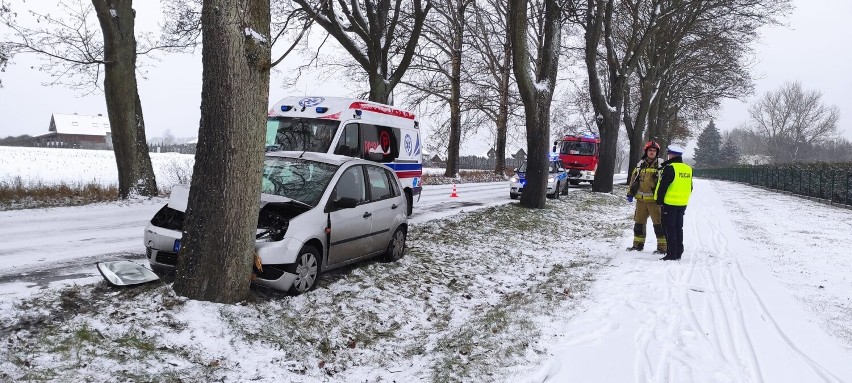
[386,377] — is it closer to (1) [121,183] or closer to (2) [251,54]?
(2) [251,54]

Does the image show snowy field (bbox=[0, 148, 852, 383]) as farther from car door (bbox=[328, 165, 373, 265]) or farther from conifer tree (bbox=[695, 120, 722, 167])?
conifer tree (bbox=[695, 120, 722, 167])

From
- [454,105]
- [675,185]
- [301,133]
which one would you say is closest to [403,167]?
[301,133]

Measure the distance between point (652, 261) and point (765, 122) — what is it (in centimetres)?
10599

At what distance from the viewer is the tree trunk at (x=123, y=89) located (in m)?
13.6

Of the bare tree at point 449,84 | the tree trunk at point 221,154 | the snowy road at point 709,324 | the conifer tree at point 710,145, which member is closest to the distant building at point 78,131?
the bare tree at point 449,84

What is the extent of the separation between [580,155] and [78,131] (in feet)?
275

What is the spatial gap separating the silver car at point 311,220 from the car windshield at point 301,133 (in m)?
3.06

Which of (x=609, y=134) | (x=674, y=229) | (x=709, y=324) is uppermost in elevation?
(x=609, y=134)

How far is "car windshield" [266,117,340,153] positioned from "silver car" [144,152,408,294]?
10.0ft

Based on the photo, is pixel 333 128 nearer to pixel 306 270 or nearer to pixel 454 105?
pixel 306 270

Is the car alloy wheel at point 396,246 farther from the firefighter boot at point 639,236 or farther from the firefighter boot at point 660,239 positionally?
the firefighter boot at point 660,239

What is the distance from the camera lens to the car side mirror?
6.08 metres

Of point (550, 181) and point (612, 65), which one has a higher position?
point (612, 65)

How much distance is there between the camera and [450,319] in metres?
5.88
